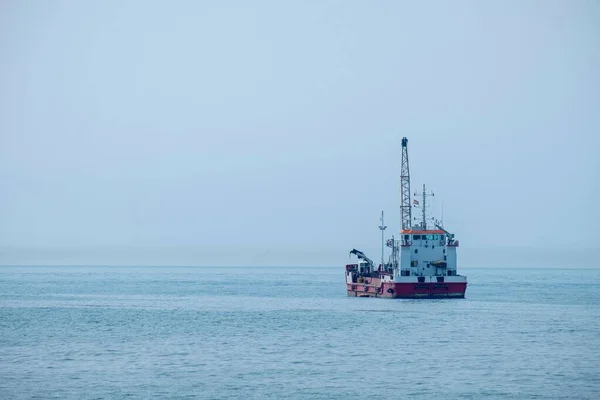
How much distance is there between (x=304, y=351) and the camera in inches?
2598

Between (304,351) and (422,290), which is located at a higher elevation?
(422,290)

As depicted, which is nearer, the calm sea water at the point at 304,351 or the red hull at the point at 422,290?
the calm sea water at the point at 304,351

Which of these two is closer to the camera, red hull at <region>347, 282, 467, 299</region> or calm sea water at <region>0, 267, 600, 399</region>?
calm sea water at <region>0, 267, 600, 399</region>

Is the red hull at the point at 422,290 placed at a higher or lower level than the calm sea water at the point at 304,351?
higher

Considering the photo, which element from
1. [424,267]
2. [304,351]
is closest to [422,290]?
[424,267]

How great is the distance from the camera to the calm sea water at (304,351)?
164ft

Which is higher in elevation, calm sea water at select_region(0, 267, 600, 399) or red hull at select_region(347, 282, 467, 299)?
red hull at select_region(347, 282, 467, 299)

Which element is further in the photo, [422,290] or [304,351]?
[422,290]

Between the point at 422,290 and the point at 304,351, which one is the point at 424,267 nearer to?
the point at 422,290

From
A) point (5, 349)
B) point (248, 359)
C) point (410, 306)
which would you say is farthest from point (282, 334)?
point (410, 306)

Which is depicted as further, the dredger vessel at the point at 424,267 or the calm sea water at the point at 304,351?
the dredger vessel at the point at 424,267

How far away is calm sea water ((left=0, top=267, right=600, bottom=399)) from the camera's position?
50031 millimetres

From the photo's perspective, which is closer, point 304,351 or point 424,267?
point 304,351

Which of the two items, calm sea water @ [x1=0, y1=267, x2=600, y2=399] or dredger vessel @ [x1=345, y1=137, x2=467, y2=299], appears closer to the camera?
calm sea water @ [x1=0, y1=267, x2=600, y2=399]
